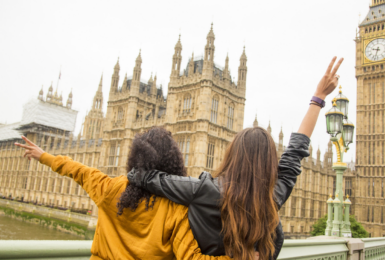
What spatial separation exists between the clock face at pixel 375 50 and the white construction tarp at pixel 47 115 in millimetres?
46310

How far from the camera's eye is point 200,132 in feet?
76.2

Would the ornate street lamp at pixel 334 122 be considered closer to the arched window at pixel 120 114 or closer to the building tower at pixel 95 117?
the arched window at pixel 120 114

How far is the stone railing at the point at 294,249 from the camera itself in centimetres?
182

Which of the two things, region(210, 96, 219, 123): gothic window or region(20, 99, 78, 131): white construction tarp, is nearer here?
region(210, 96, 219, 123): gothic window

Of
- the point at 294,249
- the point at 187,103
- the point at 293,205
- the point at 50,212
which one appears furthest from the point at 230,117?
the point at 50,212

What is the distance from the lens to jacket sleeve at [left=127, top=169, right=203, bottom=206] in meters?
1.76

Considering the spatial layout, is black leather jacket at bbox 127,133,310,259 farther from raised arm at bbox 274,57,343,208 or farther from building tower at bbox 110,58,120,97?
building tower at bbox 110,58,120,97

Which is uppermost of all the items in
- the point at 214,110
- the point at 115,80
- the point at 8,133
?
the point at 115,80

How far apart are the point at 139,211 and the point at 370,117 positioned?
47158 mm

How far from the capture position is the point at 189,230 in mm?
1805

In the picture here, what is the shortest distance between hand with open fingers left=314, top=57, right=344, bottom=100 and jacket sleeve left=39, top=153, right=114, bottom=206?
1576 millimetres

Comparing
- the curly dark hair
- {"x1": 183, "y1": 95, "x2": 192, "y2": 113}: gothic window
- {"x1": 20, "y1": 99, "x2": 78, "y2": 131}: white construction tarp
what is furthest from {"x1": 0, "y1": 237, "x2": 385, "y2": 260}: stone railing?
{"x1": 20, "y1": 99, "x2": 78, "y2": 131}: white construction tarp

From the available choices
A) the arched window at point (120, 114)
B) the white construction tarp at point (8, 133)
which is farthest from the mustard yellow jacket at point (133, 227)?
the white construction tarp at point (8, 133)

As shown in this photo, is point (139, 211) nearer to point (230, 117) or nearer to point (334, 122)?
point (334, 122)
